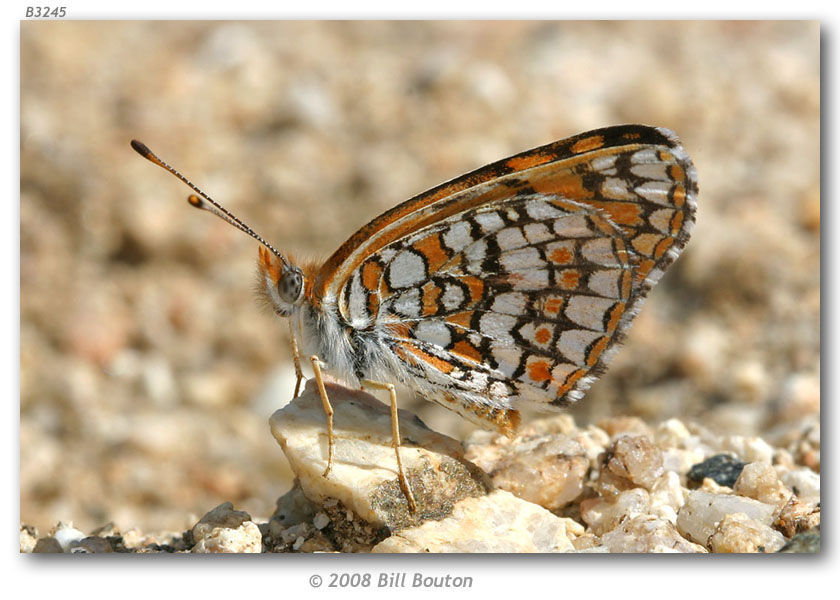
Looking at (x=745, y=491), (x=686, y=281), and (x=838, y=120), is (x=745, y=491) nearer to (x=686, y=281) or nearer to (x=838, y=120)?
(x=838, y=120)

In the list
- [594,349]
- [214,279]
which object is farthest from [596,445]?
[214,279]

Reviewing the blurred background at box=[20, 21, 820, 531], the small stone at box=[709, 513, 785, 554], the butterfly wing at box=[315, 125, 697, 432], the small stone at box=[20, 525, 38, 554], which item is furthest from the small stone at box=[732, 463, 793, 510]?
the small stone at box=[20, 525, 38, 554]

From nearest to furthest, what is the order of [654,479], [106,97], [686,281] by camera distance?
[654,479]
[686,281]
[106,97]

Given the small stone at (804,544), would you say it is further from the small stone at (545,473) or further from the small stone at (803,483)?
the small stone at (545,473)

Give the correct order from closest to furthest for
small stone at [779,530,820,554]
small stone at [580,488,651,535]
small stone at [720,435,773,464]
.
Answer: small stone at [779,530,820,554]
small stone at [580,488,651,535]
small stone at [720,435,773,464]

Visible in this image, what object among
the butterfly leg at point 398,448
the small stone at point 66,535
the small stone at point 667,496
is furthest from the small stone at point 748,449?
the small stone at point 66,535

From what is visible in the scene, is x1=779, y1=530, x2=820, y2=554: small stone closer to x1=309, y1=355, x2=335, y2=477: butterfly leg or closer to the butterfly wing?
the butterfly wing
